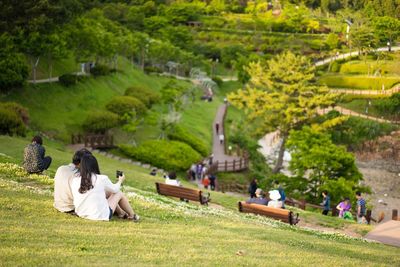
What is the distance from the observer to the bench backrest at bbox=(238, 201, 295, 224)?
700 inches

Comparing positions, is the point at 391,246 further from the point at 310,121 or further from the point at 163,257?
the point at 310,121

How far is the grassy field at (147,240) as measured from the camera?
31.2 feet

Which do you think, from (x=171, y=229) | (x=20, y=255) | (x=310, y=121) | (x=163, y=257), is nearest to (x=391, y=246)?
(x=171, y=229)

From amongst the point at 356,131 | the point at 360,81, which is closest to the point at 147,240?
the point at 360,81

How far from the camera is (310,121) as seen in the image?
4362 centimetres

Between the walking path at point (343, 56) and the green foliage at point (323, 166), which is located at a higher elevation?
the walking path at point (343, 56)

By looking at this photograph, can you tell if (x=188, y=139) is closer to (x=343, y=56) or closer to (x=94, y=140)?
(x=94, y=140)

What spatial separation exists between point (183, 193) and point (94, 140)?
72.6 ft

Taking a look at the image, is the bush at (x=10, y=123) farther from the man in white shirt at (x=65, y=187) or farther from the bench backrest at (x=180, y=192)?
the man in white shirt at (x=65, y=187)

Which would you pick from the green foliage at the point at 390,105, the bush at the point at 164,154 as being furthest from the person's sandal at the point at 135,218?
the bush at the point at 164,154

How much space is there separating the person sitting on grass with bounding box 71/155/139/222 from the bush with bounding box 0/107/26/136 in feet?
76.9

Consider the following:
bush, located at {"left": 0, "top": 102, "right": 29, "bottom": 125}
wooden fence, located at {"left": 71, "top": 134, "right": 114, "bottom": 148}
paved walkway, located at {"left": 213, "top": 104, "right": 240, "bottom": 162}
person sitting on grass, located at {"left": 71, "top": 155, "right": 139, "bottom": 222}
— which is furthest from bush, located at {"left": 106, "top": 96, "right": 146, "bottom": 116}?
person sitting on grass, located at {"left": 71, "top": 155, "right": 139, "bottom": 222}

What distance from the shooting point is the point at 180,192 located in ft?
65.5

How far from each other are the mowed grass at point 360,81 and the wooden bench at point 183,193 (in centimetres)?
1977
